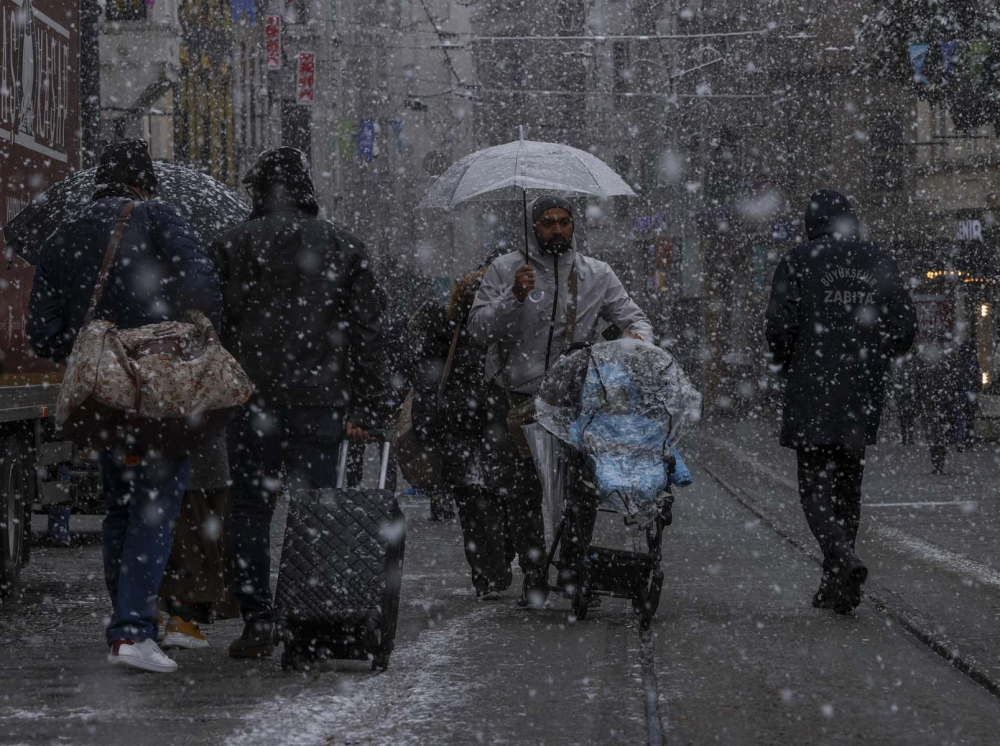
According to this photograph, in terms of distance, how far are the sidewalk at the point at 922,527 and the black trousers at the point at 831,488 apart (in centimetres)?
43

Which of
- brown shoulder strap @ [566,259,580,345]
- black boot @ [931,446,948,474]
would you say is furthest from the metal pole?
black boot @ [931,446,948,474]

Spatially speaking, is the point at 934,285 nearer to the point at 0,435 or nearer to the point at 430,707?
the point at 0,435

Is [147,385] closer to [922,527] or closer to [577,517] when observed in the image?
[577,517]

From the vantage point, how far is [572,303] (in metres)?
7.77

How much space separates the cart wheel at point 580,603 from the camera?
7.29m

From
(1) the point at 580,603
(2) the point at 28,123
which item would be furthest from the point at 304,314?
(2) the point at 28,123

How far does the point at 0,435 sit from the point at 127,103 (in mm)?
19116

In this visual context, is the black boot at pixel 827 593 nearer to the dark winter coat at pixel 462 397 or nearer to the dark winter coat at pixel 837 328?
the dark winter coat at pixel 837 328

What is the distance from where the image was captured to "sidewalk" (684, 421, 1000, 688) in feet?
23.9

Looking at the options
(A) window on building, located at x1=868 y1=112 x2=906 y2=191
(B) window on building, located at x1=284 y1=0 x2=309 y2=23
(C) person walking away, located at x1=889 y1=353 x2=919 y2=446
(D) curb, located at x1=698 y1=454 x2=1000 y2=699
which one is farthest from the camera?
(B) window on building, located at x1=284 y1=0 x2=309 y2=23

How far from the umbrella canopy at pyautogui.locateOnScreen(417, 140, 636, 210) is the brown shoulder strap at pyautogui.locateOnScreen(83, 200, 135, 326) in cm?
235

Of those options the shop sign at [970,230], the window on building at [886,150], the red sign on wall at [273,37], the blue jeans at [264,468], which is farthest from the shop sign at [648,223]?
the blue jeans at [264,468]

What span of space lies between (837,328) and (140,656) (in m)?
3.55

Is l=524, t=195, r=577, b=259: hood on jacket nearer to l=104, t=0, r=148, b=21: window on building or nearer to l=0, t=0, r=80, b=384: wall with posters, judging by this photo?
l=0, t=0, r=80, b=384: wall with posters
